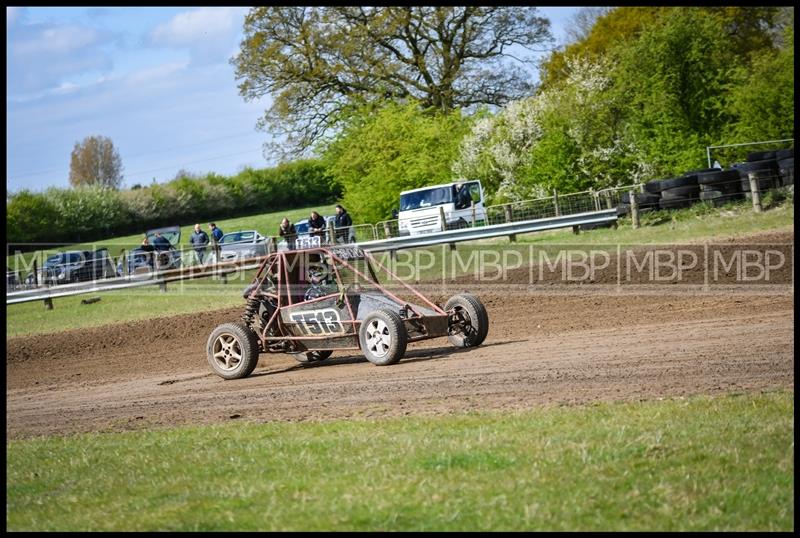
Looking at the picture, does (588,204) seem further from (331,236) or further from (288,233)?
(288,233)

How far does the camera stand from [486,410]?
29.4ft

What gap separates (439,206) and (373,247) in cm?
→ 694

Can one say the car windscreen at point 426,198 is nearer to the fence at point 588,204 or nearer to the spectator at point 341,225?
the fence at point 588,204

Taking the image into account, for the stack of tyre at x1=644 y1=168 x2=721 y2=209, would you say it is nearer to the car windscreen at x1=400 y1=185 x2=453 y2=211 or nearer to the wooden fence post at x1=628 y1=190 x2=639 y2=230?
the wooden fence post at x1=628 y1=190 x2=639 y2=230

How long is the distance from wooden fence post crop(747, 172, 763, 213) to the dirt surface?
293 centimetres

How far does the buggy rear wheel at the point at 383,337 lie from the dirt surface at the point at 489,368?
0.55 ft

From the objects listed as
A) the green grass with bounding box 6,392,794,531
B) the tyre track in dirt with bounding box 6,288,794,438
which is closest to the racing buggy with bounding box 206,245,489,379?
the tyre track in dirt with bounding box 6,288,794,438

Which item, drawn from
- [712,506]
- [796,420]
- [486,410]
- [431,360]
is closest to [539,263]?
[431,360]

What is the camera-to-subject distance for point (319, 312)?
13.5 metres

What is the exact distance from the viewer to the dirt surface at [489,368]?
9.69 metres

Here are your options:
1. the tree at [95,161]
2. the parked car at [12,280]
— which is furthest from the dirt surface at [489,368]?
the tree at [95,161]

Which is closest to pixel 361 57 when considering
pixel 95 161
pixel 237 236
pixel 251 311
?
pixel 237 236

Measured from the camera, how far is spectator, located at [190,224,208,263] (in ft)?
90.1

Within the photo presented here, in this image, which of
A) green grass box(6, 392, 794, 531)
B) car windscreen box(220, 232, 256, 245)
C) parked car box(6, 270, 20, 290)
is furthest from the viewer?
car windscreen box(220, 232, 256, 245)
